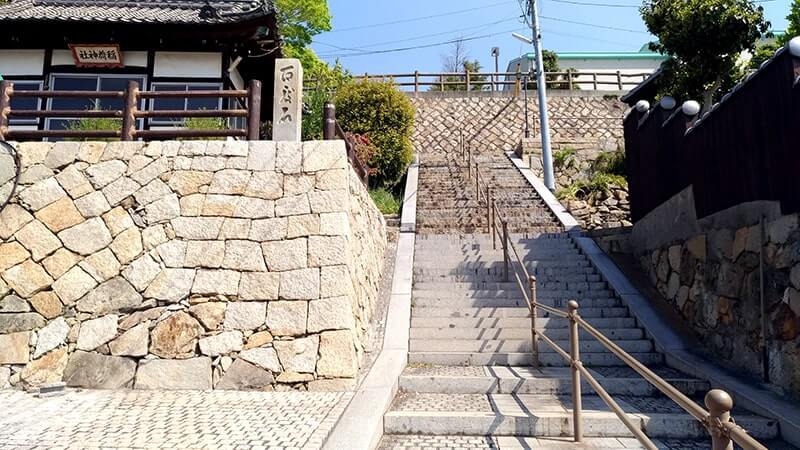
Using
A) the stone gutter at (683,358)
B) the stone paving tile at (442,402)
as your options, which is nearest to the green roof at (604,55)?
the stone gutter at (683,358)

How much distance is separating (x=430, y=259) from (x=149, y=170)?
14.5 ft

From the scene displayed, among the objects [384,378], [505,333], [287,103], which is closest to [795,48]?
[505,333]

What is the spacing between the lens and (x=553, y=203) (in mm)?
10445

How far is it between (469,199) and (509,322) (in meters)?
5.78

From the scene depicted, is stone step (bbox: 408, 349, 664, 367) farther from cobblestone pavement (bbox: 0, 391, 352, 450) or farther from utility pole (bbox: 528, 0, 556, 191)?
utility pole (bbox: 528, 0, 556, 191)

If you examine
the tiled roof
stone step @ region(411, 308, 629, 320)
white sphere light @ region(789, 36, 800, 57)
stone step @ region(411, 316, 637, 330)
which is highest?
the tiled roof

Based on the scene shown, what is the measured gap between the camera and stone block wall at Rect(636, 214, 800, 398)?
3.86 metres

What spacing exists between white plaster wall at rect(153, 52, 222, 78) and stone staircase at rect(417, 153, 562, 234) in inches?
215

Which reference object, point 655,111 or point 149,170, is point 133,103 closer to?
point 149,170

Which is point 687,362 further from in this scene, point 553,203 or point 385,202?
point 385,202

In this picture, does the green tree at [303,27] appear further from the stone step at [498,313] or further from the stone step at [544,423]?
the stone step at [544,423]

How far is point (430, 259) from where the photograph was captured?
774 centimetres

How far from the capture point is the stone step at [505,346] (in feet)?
17.3

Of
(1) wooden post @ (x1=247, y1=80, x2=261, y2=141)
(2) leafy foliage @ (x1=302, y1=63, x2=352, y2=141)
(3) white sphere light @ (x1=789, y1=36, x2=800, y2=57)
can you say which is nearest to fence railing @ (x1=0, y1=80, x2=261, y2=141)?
(1) wooden post @ (x1=247, y1=80, x2=261, y2=141)
